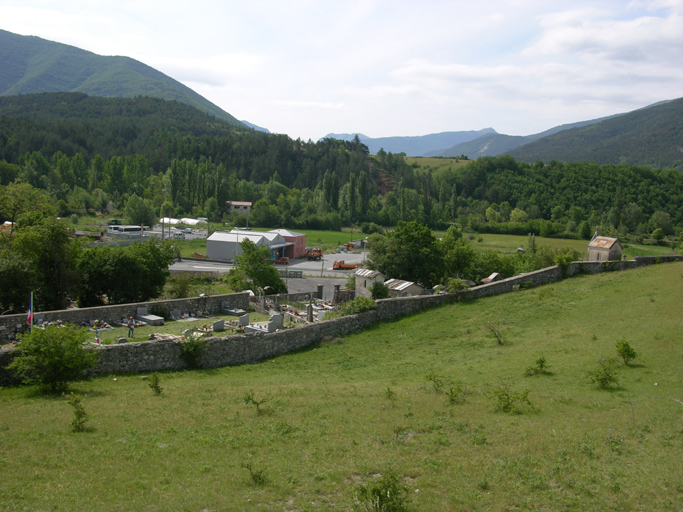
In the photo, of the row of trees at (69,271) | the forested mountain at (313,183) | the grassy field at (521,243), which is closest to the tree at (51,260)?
the row of trees at (69,271)

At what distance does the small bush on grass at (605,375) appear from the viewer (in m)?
12.4

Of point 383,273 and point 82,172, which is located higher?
point 82,172

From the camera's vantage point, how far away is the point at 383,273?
35.4 meters

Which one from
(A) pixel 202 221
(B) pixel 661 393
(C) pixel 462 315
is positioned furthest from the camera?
(A) pixel 202 221

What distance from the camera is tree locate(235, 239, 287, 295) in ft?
128

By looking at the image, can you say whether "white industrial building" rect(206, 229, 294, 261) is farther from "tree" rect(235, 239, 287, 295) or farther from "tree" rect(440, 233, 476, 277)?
"tree" rect(440, 233, 476, 277)

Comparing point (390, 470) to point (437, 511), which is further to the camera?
point (390, 470)

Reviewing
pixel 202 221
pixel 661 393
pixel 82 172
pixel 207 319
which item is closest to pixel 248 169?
pixel 82 172

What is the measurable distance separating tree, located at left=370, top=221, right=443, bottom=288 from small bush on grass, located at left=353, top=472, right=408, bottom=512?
28.1 metres

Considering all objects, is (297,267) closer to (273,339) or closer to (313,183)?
(273,339)

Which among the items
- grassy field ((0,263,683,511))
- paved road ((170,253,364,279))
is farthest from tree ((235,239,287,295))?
grassy field ((0,263,683,511))

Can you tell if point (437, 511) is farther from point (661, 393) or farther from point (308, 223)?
point (308, 223)

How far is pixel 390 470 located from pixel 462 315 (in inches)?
567

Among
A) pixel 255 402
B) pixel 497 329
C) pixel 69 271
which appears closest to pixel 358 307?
pixel 497 329
